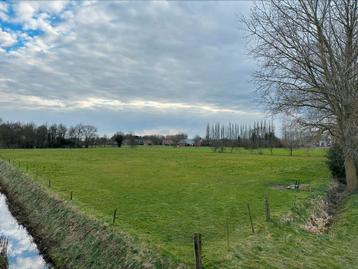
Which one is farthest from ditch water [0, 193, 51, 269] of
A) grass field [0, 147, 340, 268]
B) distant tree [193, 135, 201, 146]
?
distant tree [193, 135, 201, 146]

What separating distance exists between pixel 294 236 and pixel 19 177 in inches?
1043

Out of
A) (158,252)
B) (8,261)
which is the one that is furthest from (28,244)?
(158,252)

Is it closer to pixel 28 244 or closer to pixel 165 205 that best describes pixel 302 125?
pixel 165 205

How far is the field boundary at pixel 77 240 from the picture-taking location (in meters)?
10.9

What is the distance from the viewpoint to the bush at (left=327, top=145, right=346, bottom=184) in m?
29.3

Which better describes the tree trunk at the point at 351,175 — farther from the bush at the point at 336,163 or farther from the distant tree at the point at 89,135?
the distant tree at the point at 89,135

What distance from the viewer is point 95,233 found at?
13.4 meters

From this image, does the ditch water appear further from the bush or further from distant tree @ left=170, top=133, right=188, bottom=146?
distant tree @ left=170, top=133, right=188, bottom=146

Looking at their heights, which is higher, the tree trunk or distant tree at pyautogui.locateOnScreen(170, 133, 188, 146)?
distant tree at pyautogui.locateOnScreen(170, 133, 188, 146)

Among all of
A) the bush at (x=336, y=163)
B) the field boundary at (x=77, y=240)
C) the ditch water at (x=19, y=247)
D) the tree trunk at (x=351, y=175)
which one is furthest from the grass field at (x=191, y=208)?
the bush at (x=336, y=163)

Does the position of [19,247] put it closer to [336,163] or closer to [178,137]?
[336,163]

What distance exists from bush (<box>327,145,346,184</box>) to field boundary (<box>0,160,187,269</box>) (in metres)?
23.2

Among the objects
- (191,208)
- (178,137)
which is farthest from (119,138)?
(191,208)

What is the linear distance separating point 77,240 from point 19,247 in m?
3.24
